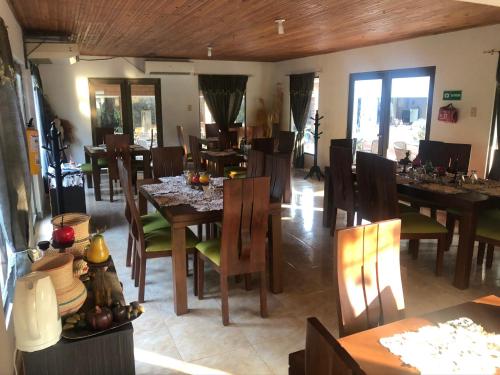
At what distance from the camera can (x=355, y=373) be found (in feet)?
2.58

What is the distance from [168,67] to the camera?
8.27m

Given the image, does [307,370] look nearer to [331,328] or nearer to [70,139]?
[331,328]

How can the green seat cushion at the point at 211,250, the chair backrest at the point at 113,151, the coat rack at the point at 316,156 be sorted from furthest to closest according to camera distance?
the coat rack at the point at 316,156 < the chair backrest at the point at 113,151 < the green seat cushion at the point at 211,250

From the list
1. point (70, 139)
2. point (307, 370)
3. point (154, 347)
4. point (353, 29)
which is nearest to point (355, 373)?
point (307, 370)

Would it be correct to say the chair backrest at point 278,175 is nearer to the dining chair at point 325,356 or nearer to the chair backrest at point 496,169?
the chair backrest at point 496,169

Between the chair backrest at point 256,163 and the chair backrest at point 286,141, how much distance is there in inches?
79.7

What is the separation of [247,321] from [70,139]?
6613mm

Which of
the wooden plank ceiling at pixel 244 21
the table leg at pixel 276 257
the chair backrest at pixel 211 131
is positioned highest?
the wooden plank ceiling at pixel 244 21

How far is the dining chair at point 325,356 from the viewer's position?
804 millimetres

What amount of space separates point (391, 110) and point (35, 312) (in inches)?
244

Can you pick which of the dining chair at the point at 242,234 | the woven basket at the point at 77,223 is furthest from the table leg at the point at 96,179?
the woven basket at the point at 77,223

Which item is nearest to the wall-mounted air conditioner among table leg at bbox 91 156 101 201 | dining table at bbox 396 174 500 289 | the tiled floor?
table leg at bbox 91 156 101 201

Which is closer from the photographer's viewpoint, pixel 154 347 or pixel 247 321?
pixel 154 347

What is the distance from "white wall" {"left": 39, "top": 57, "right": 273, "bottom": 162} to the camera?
7.84 meters
